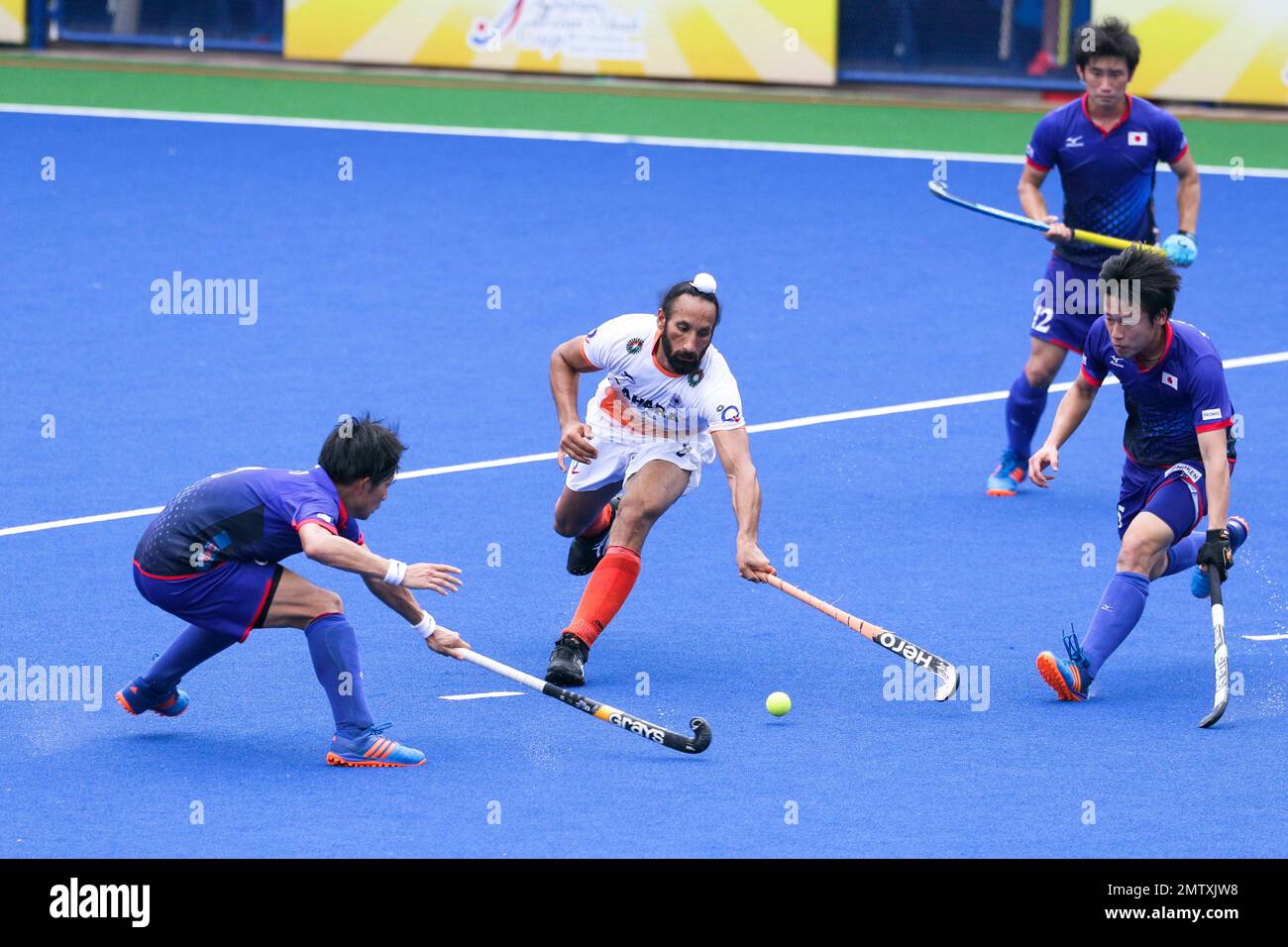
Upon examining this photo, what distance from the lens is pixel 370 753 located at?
700cm

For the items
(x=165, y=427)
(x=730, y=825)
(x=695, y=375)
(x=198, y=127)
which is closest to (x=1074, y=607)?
(x=695, y=375)

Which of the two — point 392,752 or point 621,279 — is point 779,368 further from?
point 392,752

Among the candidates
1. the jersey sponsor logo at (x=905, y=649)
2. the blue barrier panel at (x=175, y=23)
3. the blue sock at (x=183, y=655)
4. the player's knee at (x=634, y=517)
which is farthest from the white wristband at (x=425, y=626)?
the blue barrier panel at (x=175, y=23)

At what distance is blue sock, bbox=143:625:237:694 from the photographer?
7.09 meters

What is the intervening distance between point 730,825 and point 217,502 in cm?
199

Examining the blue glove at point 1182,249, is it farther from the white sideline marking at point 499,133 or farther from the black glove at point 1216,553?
the white sideline marking at point 499,133

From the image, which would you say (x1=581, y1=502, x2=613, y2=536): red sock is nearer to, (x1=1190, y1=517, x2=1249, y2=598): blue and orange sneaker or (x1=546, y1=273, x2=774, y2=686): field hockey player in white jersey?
(x1=546, y1=273, x2=774, y2=686): field hockey player in white jersey

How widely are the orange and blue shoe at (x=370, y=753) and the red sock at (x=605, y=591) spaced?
101 cm

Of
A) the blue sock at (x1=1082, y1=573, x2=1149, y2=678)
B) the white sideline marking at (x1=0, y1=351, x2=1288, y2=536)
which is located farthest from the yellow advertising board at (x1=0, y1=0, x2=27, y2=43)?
the blue sock at (x1=1082, y1=573, x2=1149, y2=678)

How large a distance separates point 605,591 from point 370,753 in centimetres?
129

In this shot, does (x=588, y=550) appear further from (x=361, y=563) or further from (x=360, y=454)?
(x=361, y=563)

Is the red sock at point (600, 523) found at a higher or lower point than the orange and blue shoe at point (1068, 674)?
higher

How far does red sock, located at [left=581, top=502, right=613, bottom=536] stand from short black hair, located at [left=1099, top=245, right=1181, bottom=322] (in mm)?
2449

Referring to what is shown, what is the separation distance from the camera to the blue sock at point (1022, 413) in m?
10.5
